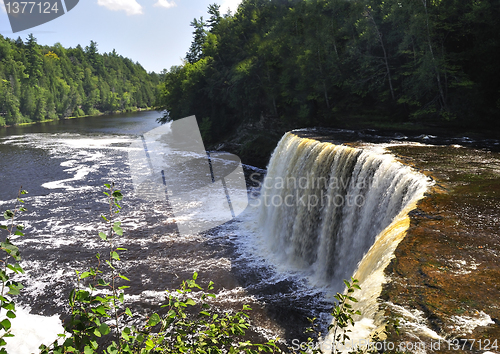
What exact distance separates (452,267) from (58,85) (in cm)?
12798

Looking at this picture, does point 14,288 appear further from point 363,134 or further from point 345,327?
point 363,134

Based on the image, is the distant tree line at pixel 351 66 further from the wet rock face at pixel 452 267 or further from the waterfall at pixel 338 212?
the wet rock face at pixel 452 267

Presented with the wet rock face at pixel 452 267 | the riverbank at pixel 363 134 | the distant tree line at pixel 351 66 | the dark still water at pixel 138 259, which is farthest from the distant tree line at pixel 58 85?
the wet rock face at pixel 452 267

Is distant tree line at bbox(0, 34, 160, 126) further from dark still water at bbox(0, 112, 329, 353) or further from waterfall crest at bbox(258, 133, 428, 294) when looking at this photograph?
waterfall crest at bbox(258, 133, 428, 294)

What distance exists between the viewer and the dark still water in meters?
10.7

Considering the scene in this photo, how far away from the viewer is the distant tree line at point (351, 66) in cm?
1931

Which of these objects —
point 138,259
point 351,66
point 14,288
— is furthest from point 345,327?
point 351,66

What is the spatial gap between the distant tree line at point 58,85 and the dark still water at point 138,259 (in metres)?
72.0

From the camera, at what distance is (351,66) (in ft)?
87.5

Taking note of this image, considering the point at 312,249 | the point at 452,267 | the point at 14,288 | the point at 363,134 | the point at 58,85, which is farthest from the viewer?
the point at 58,85

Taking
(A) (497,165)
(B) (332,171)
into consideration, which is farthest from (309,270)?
(A) (497,165)

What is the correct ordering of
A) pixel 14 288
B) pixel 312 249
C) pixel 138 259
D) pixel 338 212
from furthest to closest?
pixel 138 259, pixel 312 249, pixel 338 212, pixel 14 288

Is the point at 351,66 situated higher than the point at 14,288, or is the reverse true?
the point at 351,66

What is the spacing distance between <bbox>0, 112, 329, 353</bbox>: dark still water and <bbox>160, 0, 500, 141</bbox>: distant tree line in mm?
13192
